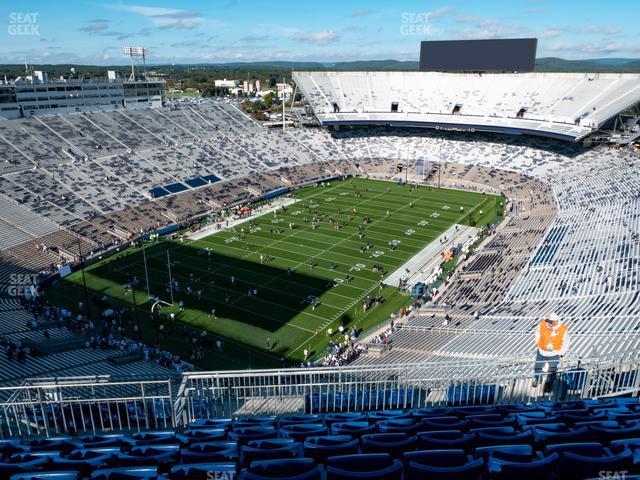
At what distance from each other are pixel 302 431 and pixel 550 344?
5.37m

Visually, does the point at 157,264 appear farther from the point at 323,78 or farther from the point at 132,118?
the point at 323,78

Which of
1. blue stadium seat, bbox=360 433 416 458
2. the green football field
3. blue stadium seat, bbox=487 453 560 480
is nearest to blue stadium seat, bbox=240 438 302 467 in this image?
blue stadium seat, bbox=360 433 416 458

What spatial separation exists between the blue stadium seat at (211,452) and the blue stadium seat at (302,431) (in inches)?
33.2

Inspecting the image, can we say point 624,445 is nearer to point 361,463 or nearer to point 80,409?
point 361,463

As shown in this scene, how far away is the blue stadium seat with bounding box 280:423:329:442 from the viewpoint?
6.48 m

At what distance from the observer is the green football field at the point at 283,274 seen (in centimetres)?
2473

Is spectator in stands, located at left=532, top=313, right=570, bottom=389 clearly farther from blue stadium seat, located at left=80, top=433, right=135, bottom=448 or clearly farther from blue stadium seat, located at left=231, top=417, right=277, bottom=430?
blue stadium seat, located at left=80, top=433, right=135, bottom=448

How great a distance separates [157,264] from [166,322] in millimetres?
8523

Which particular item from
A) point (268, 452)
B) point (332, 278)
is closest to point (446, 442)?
point (268, 452)

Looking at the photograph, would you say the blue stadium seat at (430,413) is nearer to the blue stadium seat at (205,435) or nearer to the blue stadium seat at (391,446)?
the blue stadium seat at (391,446)

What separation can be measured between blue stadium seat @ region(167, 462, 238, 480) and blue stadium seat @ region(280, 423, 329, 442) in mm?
1463

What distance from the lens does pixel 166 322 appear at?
26.0 m

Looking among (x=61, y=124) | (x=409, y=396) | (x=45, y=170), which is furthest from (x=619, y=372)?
(x=61, y=124)

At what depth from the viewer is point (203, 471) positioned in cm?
500
